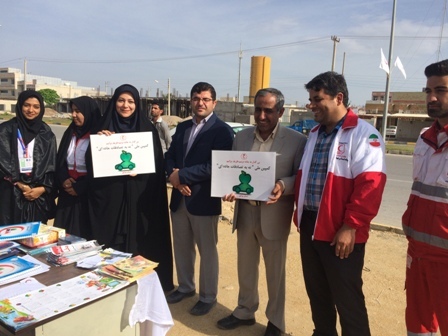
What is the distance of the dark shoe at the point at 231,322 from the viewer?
3.15 metres

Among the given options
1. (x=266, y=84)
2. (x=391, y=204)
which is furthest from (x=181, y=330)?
(x=266, y=84)

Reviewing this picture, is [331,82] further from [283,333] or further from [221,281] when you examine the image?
[221,281]

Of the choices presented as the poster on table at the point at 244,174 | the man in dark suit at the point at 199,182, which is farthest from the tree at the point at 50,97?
the poster on table at the point at 244,174

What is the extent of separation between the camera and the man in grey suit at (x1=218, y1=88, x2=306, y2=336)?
2.83 meters

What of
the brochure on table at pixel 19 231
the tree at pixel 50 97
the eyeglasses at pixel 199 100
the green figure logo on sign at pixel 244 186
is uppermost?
the tree at pixel 50 97

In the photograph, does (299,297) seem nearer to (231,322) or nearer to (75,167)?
(231,322)

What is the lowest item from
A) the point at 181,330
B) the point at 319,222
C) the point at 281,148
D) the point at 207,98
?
the point at 181,330

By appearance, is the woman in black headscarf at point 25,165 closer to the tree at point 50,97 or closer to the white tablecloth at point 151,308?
the white tablecloth at point 151,308

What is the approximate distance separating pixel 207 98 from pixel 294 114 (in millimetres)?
32490

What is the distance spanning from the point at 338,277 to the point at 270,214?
2.31ft

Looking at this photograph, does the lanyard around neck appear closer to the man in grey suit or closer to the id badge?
the id badge

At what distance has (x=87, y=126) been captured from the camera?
3.46m

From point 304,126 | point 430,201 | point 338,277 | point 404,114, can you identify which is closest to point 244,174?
point 338,277

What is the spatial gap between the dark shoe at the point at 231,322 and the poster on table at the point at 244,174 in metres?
1.13
